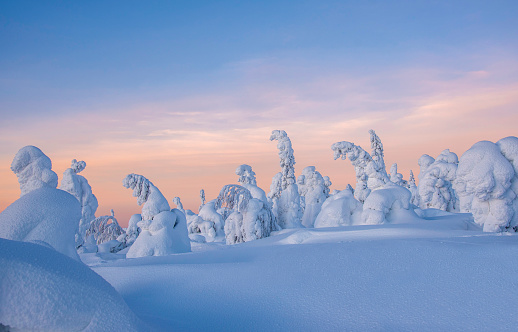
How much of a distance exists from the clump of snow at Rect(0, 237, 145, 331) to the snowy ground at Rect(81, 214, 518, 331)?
0.74 meters

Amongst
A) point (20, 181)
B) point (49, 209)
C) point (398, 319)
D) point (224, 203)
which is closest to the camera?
point (398, 319)

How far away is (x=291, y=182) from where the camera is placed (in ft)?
72.2

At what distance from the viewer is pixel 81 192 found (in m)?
18.0

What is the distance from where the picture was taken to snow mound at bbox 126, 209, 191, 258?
11734 mm

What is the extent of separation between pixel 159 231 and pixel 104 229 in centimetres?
1043

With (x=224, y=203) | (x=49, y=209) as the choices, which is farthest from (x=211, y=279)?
(x=224, y=203)

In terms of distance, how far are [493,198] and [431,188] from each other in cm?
1537

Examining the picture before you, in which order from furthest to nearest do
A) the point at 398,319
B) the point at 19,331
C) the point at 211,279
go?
the point at 211,279 → the point at 398,319 → the point at 19,331

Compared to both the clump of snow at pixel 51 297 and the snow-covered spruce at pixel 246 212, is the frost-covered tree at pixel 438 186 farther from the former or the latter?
the clump of snow at pixel 51 297

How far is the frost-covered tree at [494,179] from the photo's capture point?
8031 millimetres

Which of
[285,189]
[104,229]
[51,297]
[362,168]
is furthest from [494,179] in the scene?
[104,229]

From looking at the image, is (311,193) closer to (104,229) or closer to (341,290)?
(104,229)

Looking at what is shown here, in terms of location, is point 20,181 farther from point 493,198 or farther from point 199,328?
point 493,198

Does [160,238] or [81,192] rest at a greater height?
[81,192]
